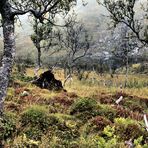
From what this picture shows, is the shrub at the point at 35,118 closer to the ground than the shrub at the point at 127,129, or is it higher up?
higher up

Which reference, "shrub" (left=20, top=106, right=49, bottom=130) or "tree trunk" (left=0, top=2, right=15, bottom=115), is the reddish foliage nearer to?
→ "shrub" (left=20, top=106, right=49, bottom=130)

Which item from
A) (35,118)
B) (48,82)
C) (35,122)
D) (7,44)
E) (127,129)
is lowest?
(127,129)

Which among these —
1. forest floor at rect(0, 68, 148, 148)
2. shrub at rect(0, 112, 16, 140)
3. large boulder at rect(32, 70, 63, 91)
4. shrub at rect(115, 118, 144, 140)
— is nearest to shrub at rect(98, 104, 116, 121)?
forest floor at rect(0, 68, 148, 148)

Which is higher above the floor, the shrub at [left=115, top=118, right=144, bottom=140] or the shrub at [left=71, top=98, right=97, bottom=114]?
the shrub at [left=71, top=98, right=97, bottom=114]

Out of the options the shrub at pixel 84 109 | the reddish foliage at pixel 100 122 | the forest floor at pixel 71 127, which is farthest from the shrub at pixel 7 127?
the shrub at pixel 84 109

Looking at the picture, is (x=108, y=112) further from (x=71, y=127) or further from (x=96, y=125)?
(x=71, y=127)

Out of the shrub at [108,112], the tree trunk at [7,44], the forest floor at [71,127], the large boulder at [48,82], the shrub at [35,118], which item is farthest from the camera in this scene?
the large boulder at [48,82]

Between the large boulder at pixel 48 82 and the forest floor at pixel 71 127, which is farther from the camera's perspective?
the large boulder at pixel 48 82

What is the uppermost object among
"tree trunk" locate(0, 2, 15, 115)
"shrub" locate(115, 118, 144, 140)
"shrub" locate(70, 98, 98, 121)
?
"tree trunk" locate(0, 2, 15, 115)

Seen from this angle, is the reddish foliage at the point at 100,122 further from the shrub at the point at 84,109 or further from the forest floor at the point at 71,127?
Answer: the shrub at the point at 84,109

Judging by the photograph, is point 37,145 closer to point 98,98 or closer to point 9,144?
point 9,144

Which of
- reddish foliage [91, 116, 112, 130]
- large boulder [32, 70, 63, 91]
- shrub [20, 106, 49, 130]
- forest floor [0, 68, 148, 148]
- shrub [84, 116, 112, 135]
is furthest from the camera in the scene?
large boulder [32, 70, 63, 91]

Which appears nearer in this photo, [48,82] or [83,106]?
[83,106]

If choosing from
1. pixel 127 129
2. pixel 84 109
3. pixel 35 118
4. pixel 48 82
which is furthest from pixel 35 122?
pixel 48 82
